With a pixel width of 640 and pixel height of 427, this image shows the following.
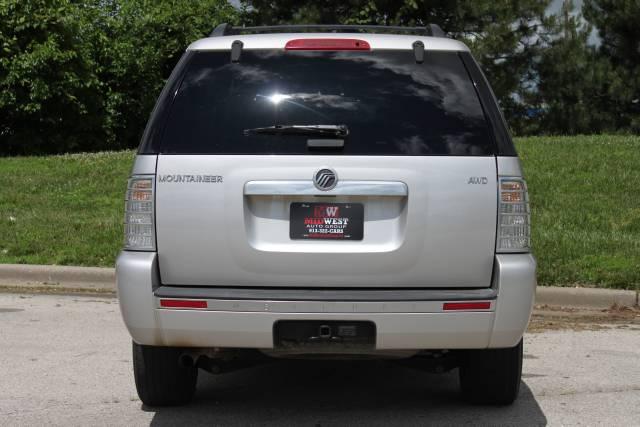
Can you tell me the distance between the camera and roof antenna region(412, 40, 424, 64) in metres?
Result: 4.83

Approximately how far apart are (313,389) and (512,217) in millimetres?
1788

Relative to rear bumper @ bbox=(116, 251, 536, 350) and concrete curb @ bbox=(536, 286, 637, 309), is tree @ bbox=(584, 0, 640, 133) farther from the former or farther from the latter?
rear bumper @ bbox=(116, 251, 536, 350)

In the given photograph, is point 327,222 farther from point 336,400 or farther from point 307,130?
point 336,400

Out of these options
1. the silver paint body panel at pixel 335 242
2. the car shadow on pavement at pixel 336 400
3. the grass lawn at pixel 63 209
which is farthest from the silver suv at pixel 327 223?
the grass lawn at pixel 63 209

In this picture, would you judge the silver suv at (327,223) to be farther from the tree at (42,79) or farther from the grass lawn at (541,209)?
the tree at (42,79)

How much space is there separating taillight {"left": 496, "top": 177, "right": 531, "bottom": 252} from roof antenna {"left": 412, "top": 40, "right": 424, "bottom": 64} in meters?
0.67

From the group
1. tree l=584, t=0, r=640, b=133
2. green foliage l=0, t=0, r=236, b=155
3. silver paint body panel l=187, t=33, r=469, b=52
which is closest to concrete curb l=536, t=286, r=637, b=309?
silver paint body panel l=187, t=33, r=469, b=52

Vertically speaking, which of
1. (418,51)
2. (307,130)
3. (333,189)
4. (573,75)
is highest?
(418,51)

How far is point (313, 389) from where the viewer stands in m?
5.89

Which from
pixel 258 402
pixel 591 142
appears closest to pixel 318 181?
pixel 258 402

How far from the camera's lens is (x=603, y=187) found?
1284cm

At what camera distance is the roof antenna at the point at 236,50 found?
485 centimetres

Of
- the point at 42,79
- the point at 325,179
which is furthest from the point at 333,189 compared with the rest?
the point at 42,79

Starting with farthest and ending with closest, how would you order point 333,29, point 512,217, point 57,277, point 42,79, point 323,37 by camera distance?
point 42,79, point 57,277, point 333,29, point 323,37, point 512,217
